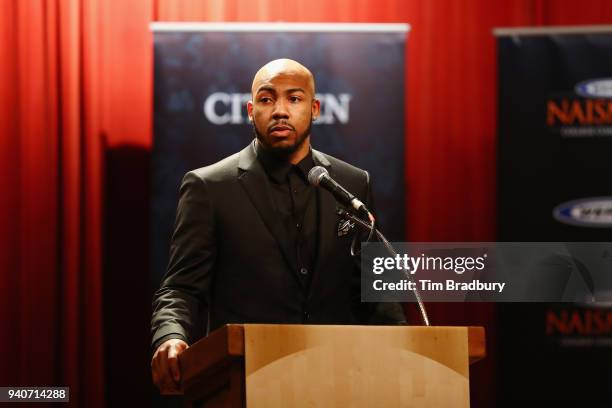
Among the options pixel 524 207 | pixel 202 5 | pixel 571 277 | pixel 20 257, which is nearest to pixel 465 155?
pixel 524 207

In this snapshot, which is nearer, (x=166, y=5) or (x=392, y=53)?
(x=392, y=53)

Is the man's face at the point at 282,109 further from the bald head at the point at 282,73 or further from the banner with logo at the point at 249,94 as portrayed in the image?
the banner with logo at the point at 249,94

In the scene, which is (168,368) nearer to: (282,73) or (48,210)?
(282,73)

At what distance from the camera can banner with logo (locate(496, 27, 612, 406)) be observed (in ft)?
12.0

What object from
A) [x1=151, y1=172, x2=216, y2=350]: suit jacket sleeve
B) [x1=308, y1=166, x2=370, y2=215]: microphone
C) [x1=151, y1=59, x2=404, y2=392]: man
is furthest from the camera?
[x1=151, y1=59, x2=404, y2=392]: man

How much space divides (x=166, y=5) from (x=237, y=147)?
0.91 metres

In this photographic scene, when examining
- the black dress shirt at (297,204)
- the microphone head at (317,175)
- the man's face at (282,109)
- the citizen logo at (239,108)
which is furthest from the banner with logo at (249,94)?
the microphone head at (317,175)

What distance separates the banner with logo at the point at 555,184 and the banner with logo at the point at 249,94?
449mm

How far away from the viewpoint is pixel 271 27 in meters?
3.75

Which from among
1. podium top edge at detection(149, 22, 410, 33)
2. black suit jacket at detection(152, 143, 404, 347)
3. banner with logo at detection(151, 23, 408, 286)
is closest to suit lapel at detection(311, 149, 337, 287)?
black suit jacket at detection(152, 143, 404, 347)

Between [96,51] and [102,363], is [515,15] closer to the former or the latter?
[96,51]

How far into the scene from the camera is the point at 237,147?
12.2ft

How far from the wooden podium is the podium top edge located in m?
2.14

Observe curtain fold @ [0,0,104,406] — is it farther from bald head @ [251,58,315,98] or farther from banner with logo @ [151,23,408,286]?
bald head @ [251,58,315,98]
